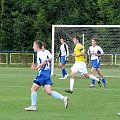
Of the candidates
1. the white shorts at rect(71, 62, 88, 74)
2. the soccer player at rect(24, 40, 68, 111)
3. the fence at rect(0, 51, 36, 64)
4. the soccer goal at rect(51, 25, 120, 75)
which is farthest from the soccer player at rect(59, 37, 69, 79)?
the fence at rect(0, 51, 36, 64)

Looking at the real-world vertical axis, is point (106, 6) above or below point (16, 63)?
above

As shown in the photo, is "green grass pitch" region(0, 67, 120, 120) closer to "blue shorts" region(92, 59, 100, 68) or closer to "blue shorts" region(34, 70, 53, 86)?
"blue shorts" region(34, 70, 53, 86)

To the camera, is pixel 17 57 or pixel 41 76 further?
pixel 17 57

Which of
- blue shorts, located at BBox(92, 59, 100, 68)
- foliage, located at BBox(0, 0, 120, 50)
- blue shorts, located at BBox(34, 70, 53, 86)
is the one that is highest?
foliage, located at BBox(0, 0, 120, 50)

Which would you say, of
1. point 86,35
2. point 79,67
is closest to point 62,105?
point 79,67

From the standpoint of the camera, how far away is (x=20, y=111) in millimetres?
13617

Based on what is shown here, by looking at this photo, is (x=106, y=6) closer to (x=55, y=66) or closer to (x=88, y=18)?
(x=88, y=18)

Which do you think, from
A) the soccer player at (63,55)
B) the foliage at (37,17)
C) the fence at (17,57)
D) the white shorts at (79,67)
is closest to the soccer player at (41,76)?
the white shorts at (79,67)

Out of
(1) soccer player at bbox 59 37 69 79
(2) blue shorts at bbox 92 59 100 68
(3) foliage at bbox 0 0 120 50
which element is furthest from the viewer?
(3) foliage at bbox 0 0 120 50

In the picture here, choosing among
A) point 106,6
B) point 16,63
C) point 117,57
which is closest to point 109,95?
point 117,57

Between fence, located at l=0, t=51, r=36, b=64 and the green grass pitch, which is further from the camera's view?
fence, located at l=0, t=51, r=36, b=64

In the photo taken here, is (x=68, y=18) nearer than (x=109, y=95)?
No

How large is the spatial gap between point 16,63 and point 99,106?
95.3 ft

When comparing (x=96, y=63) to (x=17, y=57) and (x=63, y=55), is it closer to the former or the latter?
(x=63, y=55)
